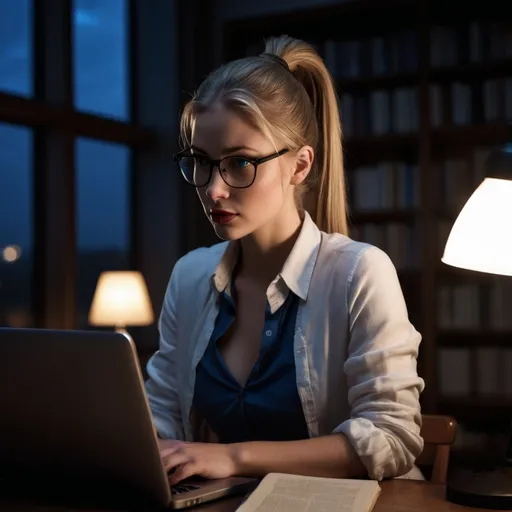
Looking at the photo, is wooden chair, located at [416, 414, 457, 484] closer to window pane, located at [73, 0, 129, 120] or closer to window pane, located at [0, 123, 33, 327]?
window pane, located at [0, 123, 33, 327]

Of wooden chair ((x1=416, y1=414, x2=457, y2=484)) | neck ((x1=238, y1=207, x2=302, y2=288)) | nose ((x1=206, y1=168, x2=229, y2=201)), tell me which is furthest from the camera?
neck ((x1=238, y1=207, x2=302, y2=288))

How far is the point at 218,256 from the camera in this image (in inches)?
68.9

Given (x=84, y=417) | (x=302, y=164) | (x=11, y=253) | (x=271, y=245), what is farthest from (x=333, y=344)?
(x=11, y=253)

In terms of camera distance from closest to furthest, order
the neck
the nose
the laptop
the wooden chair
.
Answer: the laptop, the nose, the wooden chair, the neck

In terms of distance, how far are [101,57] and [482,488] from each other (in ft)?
12.4

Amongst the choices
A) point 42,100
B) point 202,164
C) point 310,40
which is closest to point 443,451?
point 202,164

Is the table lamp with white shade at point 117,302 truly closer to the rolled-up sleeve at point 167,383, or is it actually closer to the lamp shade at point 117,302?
the lamp shade at point 117,302

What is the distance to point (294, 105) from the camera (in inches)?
61.9

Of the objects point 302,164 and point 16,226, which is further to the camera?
point 16,226

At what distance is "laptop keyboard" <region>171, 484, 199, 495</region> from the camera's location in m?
1.10

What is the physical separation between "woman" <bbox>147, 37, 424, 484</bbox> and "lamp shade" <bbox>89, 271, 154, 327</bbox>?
2.06 metres

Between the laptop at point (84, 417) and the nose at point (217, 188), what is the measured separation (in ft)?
1.61

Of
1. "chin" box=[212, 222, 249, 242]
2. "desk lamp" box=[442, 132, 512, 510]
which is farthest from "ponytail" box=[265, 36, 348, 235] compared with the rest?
"desk lamp" box=[442, 132, 512, 510]

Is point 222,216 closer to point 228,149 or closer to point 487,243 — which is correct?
point 228,149
